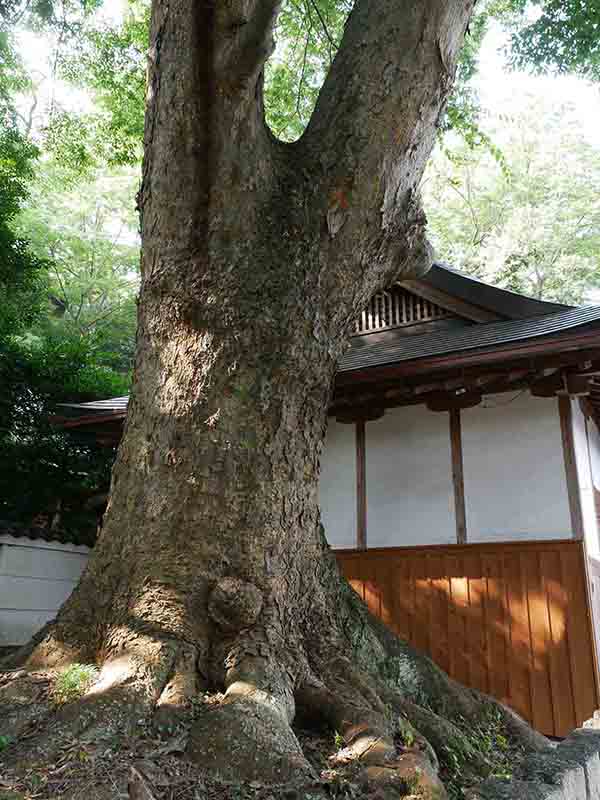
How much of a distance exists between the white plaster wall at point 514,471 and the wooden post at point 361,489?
3.55ft

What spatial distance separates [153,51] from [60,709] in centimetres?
388

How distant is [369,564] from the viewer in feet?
21.2

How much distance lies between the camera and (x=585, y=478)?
6.31 metres

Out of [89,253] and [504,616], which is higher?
[89,253]

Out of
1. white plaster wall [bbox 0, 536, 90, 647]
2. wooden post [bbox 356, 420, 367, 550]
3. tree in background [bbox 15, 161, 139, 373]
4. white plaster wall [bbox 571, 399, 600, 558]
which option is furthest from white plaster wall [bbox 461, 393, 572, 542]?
tree in background [bbox 15, 161, 139, 373]

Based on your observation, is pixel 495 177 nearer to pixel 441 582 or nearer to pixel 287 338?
pixel 441 582

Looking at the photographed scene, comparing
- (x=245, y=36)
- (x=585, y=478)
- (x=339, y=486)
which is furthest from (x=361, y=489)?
(x=245, y=36)

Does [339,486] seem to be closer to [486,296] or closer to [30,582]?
[486,296]

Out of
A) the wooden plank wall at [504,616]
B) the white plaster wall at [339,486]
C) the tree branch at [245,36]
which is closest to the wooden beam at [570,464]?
the wooden plank wall at [504,616]

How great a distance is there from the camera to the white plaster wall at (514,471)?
19.2 feet

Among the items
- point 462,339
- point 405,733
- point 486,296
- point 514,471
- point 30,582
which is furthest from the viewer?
point 486,296

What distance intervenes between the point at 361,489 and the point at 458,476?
41.2 inches

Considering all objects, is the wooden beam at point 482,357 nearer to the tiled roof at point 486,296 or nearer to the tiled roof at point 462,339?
the tiled roof at point 462,339

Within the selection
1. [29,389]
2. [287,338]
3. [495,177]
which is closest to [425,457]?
[287,338]
